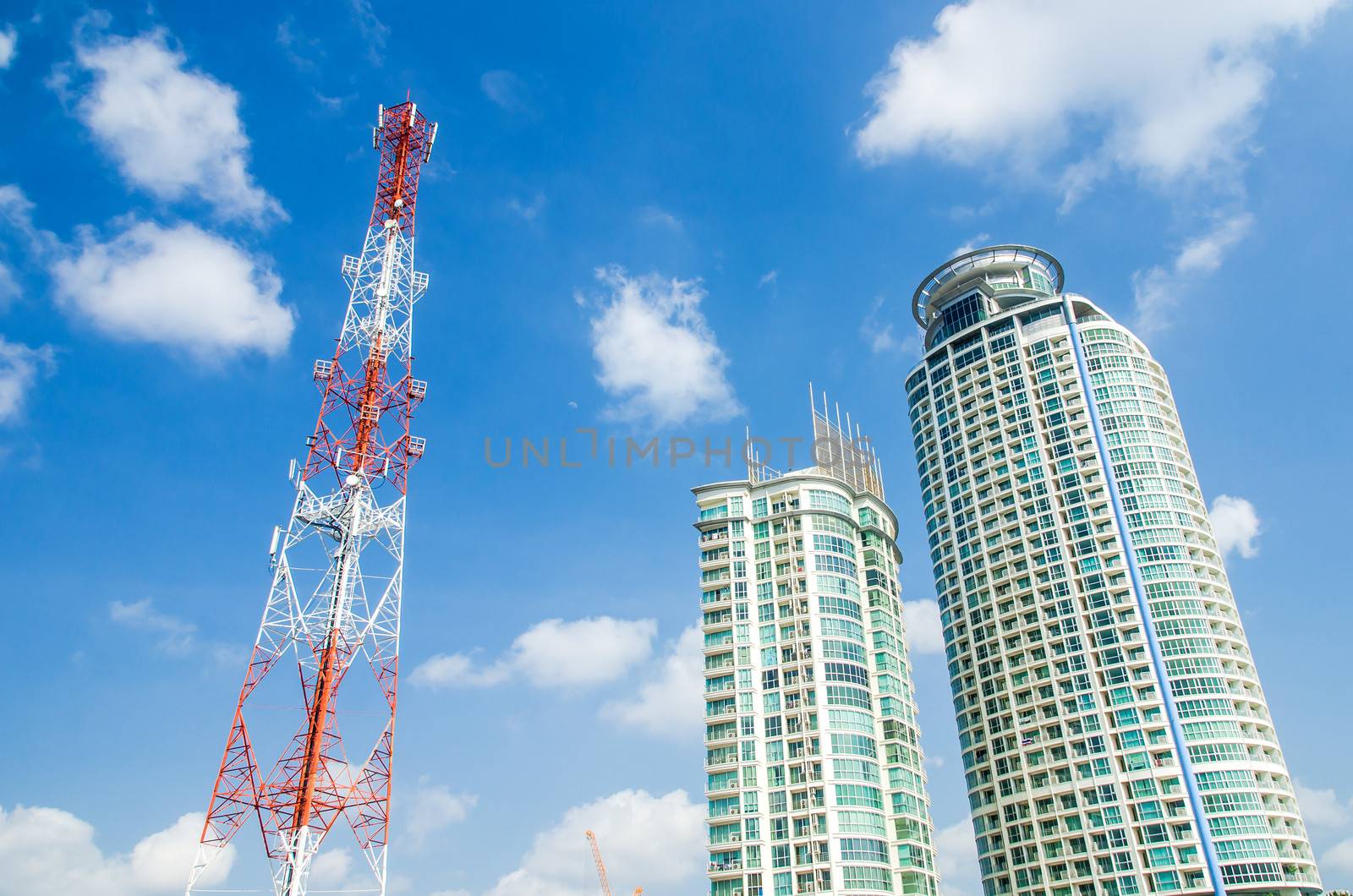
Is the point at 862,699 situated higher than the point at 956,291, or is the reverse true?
the point at 956,291

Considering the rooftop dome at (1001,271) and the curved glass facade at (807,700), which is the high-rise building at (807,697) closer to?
the curved glass facade at (807,700)

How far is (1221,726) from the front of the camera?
91.4 m

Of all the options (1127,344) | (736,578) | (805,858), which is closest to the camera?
(805,858)

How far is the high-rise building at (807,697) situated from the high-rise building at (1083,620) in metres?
11.5

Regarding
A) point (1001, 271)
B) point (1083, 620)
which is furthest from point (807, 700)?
point (1001, 271)

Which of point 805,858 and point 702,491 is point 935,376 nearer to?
point 702,491

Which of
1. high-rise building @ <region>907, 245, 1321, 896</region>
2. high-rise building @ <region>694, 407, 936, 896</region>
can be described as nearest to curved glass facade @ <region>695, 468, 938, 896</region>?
high-rise building @ <region>694, 407, 936, 896</region>

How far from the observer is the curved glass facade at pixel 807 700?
8388 cm

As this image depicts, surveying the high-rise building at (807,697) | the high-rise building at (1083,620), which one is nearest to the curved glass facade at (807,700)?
the high-rise building at (807,697)

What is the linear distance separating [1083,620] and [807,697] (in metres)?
31.7

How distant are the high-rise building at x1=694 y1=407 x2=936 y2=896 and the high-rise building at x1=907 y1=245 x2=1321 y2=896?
11.5m

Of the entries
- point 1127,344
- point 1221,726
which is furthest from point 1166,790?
point 1127,344

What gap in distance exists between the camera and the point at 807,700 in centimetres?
9081

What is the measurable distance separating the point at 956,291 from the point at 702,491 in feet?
160
